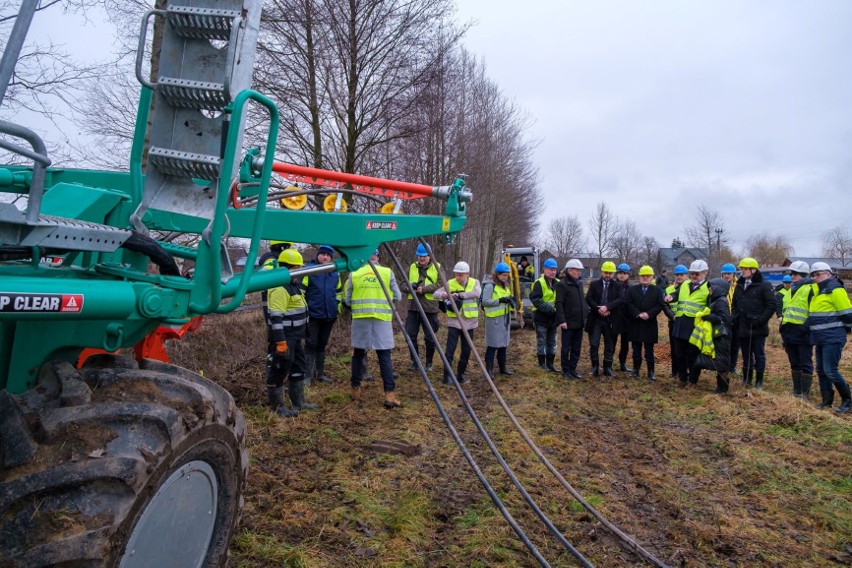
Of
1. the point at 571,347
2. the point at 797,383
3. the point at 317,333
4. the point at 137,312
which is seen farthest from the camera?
the point at 571,347

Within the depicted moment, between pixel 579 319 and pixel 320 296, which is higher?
pixel 320 296

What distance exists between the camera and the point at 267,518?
404 centimetres

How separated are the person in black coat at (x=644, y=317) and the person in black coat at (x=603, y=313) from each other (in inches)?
10.0

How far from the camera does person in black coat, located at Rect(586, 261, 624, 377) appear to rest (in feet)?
33.6

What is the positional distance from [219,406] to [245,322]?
910 centimetres

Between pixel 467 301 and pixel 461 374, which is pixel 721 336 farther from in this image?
pixel 461 374

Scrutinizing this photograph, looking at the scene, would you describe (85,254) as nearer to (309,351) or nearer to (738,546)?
(738,546)

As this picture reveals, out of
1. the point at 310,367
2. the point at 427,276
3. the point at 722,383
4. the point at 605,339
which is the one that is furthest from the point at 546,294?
the point at 310,367

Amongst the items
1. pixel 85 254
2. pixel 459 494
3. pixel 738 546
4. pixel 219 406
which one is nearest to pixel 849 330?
pixel 738 546

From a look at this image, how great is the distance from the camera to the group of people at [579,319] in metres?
6.88

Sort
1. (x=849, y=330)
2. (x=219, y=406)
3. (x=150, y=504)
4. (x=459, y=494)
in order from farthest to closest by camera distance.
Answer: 1. (x=849, y=330)
2. (x=459, y=494)
3. (x=219, y=406)
4. (x=150, y=504)

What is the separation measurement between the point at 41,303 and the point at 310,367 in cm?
651

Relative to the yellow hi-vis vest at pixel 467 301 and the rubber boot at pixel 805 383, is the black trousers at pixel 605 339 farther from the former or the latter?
the rubber boot at pixel 805 383

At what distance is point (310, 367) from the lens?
27.2ft
